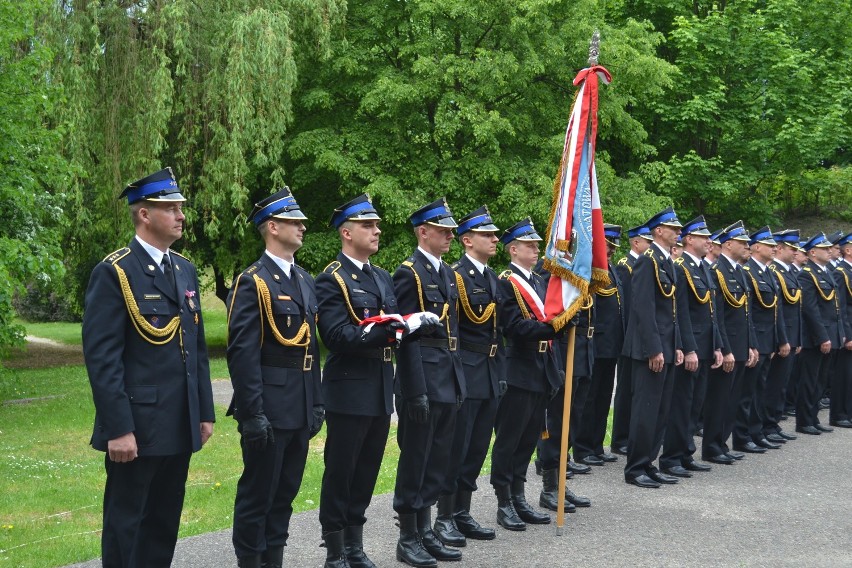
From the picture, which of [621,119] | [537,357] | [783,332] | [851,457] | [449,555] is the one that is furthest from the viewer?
[621,119]

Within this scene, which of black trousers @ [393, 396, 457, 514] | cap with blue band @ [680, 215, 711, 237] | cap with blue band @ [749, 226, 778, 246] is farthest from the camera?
cap with blue band @ [749, 226, 778, 246]

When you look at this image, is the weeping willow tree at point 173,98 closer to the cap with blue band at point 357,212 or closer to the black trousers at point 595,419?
the black trousers at point 595,419

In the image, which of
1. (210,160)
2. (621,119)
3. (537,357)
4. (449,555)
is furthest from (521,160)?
(449,555)

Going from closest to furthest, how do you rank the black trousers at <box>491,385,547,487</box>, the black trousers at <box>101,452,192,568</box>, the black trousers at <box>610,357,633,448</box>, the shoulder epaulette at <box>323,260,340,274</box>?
the black trousers at <box>101,452,192,568</box> → the shoulder epaulette at <box>323,260,340,274</box> → the black trousers at <box>491,385,547,487</box> → the black trousers at <box>610,357,633,448</box>

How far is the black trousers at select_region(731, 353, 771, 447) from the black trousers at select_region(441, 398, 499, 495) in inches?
188

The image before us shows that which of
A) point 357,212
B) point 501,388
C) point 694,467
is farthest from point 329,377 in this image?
point 694,467

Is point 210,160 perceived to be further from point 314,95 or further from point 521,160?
point 521,160

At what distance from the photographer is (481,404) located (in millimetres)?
7277

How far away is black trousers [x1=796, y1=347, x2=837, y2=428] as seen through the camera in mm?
12523

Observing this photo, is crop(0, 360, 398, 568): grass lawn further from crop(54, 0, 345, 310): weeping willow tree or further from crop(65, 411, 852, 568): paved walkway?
crop(54, 0, 345, 310): weeping willow tree

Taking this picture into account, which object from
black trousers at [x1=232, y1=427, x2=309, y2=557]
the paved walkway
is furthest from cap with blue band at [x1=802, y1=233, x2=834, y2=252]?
black trousers at [x1=232, y1=427, x2=309, y2=557]

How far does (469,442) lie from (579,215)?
198 centimetres

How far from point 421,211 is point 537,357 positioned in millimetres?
1613

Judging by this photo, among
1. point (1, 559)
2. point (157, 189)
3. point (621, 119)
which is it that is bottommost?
point (1, 559)
